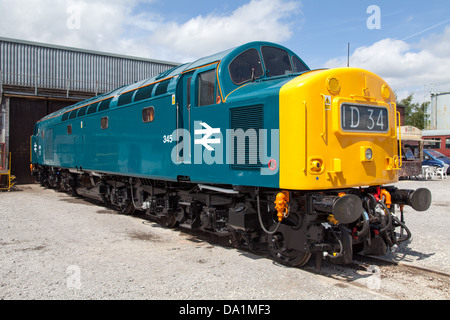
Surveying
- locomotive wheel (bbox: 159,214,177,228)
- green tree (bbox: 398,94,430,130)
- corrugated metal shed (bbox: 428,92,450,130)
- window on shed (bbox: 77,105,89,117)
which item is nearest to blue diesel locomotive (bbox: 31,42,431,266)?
locomotive wheel (bbox: 159,214,177,228)

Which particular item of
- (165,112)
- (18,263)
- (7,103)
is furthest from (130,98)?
(7,103)

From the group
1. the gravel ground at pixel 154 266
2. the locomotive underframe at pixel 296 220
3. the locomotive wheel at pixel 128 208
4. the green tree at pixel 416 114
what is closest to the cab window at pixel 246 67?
the locomotive underframe at pixel 296 220

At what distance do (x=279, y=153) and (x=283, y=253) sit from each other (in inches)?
65.0

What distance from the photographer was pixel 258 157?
557 centimetres

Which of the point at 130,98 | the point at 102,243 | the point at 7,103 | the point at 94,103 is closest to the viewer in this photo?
the point at 102,243

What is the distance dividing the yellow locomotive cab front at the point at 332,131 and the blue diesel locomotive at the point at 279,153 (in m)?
0.01

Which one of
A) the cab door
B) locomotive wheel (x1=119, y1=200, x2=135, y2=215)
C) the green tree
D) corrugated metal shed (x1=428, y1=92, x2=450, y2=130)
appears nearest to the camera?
the cab door

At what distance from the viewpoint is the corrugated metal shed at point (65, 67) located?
21.6 m

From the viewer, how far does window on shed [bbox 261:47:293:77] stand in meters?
6.77

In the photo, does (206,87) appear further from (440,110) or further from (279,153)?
(440,110)

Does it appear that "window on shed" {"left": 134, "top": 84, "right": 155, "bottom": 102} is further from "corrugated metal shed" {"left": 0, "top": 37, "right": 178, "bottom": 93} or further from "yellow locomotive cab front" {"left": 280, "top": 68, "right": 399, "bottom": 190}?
"corrugated metal shed" {"left": 0, "top": 37, "right": 178, "bottom": 93}

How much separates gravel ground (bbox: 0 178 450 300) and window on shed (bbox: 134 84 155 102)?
10.0ft

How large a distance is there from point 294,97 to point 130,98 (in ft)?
17.1
